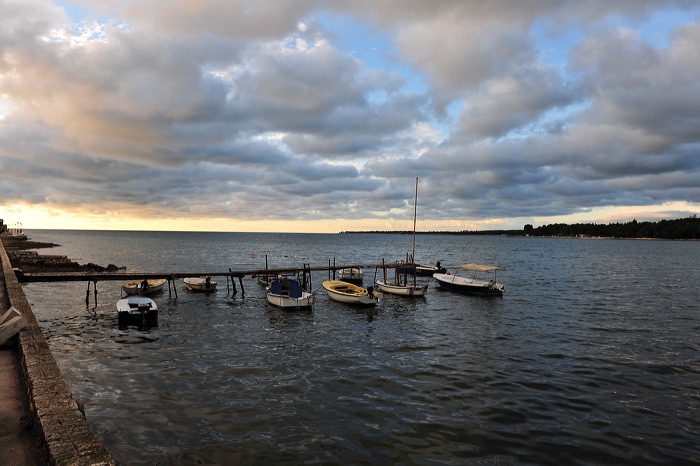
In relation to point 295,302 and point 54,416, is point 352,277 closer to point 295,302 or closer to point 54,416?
point 295,302

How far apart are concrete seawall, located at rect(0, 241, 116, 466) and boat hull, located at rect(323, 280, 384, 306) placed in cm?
2488

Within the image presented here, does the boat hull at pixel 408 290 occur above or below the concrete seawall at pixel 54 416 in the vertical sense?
below

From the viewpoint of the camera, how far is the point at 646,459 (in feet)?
36.5

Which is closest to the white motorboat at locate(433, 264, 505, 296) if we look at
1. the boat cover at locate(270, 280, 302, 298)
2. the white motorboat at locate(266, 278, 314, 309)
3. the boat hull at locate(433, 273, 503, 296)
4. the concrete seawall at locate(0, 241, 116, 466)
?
the boat hull at locate(433, 273, 503, 296)

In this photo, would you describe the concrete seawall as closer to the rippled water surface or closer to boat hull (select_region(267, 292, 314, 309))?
the rippled water surface

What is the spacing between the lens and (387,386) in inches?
631

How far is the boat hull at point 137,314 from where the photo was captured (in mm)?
26062

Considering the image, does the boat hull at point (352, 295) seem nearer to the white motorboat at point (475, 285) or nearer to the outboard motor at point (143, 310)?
the white motorboat at point (475, 285)

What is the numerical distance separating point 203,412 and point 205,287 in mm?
31568

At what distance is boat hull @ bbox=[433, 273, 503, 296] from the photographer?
139 ft

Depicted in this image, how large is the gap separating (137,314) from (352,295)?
16860 mm

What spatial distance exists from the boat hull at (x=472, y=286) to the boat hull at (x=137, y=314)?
31316 mm

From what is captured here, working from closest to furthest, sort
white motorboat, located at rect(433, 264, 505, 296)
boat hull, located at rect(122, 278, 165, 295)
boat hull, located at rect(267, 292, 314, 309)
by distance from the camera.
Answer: boat hull, located at rect(267, 292, 314, 309) → boat hull, located at rect(122, 278, 165, 295) → white motorboat, located at rect(433, 264, 505, 296)

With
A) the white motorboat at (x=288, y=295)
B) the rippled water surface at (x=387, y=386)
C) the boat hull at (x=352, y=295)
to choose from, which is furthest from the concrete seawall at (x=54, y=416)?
the boat hull at (x=352, y=295)
